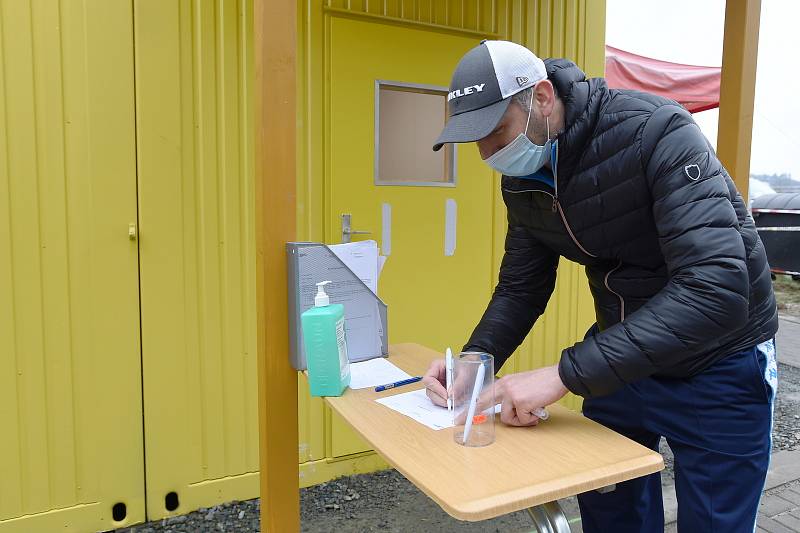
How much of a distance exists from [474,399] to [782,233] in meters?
12.3

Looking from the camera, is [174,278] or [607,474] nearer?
[607,474]

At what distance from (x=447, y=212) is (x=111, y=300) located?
1.79m

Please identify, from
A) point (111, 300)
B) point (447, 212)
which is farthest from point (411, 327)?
point (111, 300)

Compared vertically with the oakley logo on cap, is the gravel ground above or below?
below

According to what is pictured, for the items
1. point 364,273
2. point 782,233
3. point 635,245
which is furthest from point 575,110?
point 782,233

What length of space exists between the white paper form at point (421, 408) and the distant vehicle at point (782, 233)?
11795mm

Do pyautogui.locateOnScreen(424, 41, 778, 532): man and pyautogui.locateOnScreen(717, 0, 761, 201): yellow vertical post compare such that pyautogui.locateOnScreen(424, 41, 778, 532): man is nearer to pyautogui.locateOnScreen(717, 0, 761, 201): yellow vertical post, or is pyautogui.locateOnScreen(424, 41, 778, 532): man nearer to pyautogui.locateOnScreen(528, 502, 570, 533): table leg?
pyautogui.locateOnScreen(528, 502, 570, 533): table leg

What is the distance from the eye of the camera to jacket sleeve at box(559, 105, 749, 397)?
1.34 m

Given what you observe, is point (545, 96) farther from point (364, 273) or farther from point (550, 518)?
point (550, 518)

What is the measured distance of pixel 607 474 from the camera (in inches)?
48.9

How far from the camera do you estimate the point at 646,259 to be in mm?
1626

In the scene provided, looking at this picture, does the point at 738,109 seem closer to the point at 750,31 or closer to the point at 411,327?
the point at 750,31

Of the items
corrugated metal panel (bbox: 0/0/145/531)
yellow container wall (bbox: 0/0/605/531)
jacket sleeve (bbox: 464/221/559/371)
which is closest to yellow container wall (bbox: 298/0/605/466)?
yellow container wall (bbox: 0/0/605/531)

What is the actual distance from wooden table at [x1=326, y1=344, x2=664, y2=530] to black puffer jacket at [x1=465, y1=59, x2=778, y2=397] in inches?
5.7
